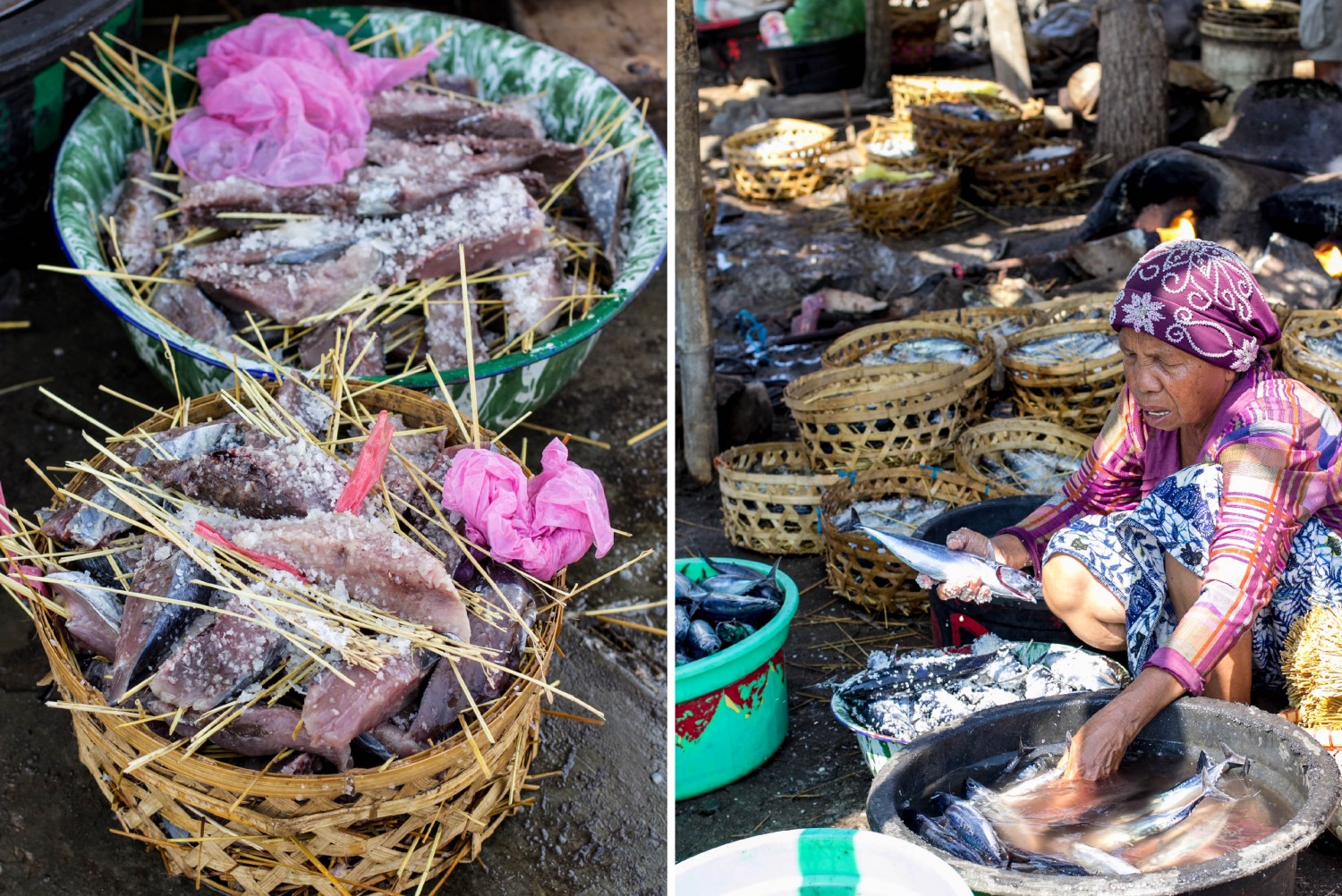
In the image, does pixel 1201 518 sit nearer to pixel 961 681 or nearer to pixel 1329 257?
pixel 961 681

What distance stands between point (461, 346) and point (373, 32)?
1.90 meters

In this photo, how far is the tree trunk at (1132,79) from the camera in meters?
7.07

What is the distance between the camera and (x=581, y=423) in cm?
427

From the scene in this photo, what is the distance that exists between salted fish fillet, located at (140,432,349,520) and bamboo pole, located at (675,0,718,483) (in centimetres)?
190

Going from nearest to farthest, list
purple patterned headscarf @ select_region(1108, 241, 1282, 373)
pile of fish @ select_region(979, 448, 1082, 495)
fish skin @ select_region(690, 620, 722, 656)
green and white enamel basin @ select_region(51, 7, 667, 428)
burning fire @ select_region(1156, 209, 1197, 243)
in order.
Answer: purple patterned headscarf @ select_region(1108, 241, 1282, 373)
fish skin @ select_region(690, 620, 722, 656)
green and white enamel basin @ select_region(51, 7, 667, 428)
pile of fish @ select_region(979, 448, 1082, 495)
burning fire @ select_region(1156, 209, 1197, 243)

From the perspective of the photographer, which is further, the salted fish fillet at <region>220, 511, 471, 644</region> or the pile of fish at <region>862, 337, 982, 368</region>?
the pile of fish at <region>862, 337, 982, 368</region>

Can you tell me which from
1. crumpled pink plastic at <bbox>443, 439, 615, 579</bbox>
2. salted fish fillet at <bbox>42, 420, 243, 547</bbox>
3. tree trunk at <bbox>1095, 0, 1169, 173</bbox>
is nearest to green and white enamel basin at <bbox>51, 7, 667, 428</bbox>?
salted fish fillet at <bbox>42, 420, 243, 547</bbox>

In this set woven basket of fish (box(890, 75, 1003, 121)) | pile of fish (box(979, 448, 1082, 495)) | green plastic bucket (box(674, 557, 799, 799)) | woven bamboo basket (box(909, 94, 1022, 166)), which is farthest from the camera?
woven basket of fish (box(890, 75, 1003, 121))

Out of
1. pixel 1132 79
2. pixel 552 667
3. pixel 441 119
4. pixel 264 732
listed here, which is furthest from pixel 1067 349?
pixel 1132 79

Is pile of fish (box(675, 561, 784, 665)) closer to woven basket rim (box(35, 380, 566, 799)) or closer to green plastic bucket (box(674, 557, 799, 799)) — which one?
green plastic bucket (box(674, 557, 799, 799))

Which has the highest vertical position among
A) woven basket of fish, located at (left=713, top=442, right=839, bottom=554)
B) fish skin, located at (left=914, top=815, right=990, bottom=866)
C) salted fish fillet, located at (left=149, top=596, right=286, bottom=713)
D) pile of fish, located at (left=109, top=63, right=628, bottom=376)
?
pile of fish, located at (left=109, top=63, right=628, bottom=376)

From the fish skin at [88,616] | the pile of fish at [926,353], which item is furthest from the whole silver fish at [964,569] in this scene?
the fish skin at [88,616]

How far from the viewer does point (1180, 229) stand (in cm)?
575

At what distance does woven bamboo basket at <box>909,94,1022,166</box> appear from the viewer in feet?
25.1
